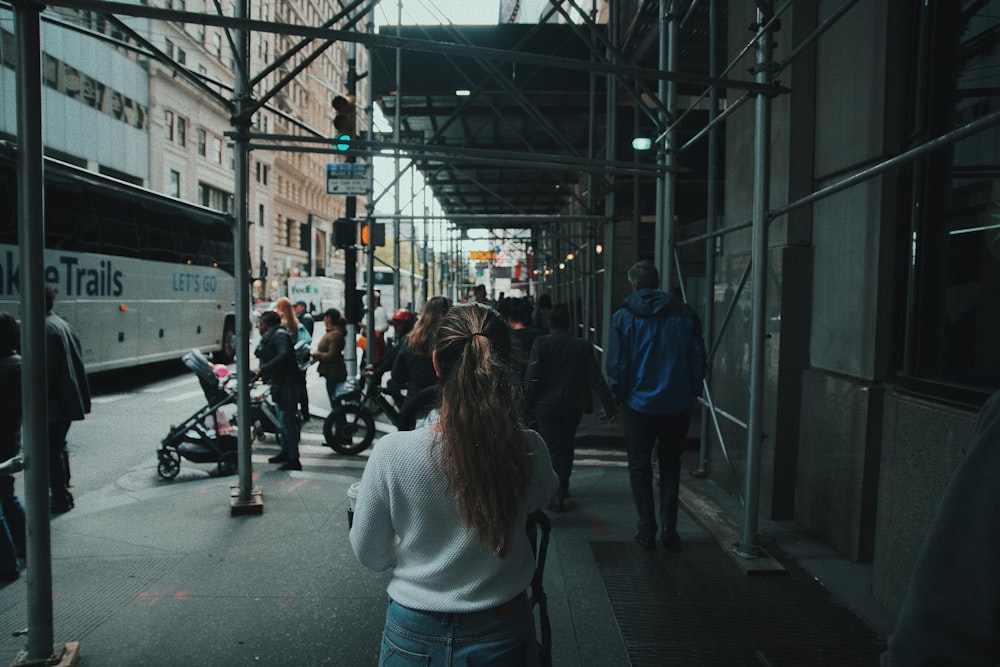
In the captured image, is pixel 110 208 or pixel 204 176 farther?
pixel 204 176

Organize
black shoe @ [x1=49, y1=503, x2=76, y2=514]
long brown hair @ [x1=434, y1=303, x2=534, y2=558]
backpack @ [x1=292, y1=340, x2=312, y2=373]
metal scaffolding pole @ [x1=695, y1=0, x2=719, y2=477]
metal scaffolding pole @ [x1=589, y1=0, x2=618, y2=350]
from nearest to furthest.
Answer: long brown hair @ [x1=434, y1=303, x2=534, y2=558] < black shoe @ [x1=49, y1=503, x2=76, y2=514] < metal scaffolding pole @ [x1=695, y1=0, x2=719, y2=477] < backpack @ [x1=292, y1=340, x2=312, y2=373] < metal scaffolding pole @ [x1=589, y1=0, x2=618, y2=350]

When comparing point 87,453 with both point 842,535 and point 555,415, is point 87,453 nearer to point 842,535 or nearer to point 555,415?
point 555,415

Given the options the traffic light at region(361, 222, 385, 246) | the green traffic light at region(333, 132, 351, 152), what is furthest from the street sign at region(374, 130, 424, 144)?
the green traffic light at region(333, 132, 351, 152)

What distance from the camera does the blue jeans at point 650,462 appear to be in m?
5.05

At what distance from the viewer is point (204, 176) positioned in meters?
42.1

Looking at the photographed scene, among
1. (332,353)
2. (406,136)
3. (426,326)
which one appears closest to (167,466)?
(332,353)

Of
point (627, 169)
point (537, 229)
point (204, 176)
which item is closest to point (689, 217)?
point (537, 229)

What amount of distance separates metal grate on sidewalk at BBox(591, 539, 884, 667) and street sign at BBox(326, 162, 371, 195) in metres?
6.95

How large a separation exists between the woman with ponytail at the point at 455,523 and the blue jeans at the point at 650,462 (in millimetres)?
3169

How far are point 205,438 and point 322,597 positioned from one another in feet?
12.9

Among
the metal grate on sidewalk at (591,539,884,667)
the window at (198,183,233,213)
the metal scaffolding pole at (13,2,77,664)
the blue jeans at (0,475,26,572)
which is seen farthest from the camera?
the window at (198,183,233,213)

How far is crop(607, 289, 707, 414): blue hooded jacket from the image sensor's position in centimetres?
502

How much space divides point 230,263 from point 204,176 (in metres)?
23.2

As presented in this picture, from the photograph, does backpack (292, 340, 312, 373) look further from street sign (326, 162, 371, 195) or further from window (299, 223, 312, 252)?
window (299, 223, 312, 252)
